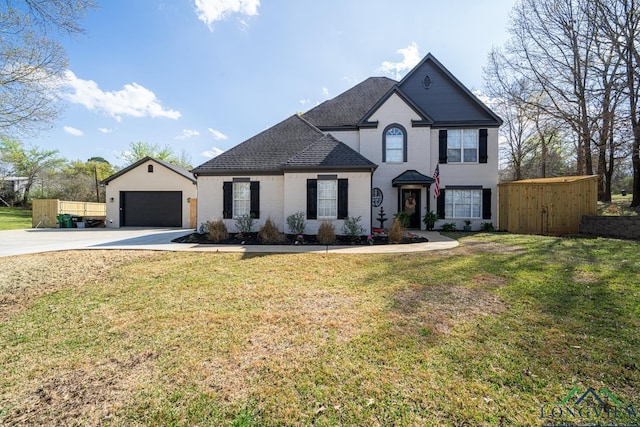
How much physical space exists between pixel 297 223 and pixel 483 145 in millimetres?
11340

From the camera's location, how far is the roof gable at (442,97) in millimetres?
14492

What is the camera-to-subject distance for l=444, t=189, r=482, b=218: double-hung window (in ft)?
47.8

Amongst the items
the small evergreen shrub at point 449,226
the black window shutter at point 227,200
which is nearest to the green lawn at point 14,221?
the black window shutter at point 227,200

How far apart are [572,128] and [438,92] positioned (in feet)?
30.2

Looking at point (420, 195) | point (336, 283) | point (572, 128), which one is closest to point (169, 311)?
point (336, 283)

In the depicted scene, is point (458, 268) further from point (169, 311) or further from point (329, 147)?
point (329, 147)

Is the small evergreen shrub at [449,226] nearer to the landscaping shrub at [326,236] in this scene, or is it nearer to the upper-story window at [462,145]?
the upper-story window at [462,145]

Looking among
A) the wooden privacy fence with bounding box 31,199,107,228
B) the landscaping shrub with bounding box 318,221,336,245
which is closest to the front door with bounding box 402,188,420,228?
the landscaping shrub with bounding box 318,221,336,245

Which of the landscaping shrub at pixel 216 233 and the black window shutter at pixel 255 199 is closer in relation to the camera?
the landscaping shrub at pixel 216 233

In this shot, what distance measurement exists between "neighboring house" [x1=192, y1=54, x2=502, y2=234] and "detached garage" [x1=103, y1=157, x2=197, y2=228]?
273 inches

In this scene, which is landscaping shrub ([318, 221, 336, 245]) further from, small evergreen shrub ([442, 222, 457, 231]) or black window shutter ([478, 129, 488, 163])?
black window shutter ([478, 129, 488, 163])

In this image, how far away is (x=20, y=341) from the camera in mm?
3338

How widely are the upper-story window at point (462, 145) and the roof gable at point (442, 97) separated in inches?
19.6

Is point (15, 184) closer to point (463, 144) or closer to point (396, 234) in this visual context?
point (396, 234)
